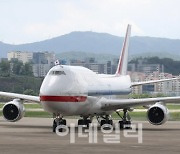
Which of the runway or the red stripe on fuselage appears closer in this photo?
the runway

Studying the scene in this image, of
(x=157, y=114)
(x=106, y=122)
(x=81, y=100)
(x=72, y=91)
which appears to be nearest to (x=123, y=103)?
(x=157, y=114)

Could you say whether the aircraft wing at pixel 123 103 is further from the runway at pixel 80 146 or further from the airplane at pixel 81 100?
the runway at pixel 80 146

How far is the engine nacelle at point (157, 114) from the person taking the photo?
145ft

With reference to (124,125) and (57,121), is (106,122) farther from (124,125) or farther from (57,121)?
(57,121)

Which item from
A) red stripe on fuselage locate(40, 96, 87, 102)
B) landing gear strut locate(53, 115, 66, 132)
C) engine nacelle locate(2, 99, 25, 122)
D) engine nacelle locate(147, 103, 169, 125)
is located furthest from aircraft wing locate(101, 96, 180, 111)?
landing gear strut locate(53, 115, 66, 132)

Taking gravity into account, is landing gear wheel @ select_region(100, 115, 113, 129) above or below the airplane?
below

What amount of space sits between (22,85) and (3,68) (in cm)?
4588

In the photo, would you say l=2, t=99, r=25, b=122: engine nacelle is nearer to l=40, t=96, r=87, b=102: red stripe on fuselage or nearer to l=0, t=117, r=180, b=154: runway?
l=40, t=96, r=87, b=102: red stripe on fuselage

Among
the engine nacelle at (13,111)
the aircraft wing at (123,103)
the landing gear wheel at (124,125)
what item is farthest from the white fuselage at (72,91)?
the engine nacelle at (13,111)

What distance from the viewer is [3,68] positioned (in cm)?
19138

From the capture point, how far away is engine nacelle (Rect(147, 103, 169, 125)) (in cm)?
4405

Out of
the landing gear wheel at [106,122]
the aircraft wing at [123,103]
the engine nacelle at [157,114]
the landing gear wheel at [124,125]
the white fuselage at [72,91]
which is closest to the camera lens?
the white fuselage at [72,91]

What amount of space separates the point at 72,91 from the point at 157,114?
18.8ft

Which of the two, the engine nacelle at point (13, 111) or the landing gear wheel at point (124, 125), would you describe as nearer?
the engine nacelle at point (13, 111)
